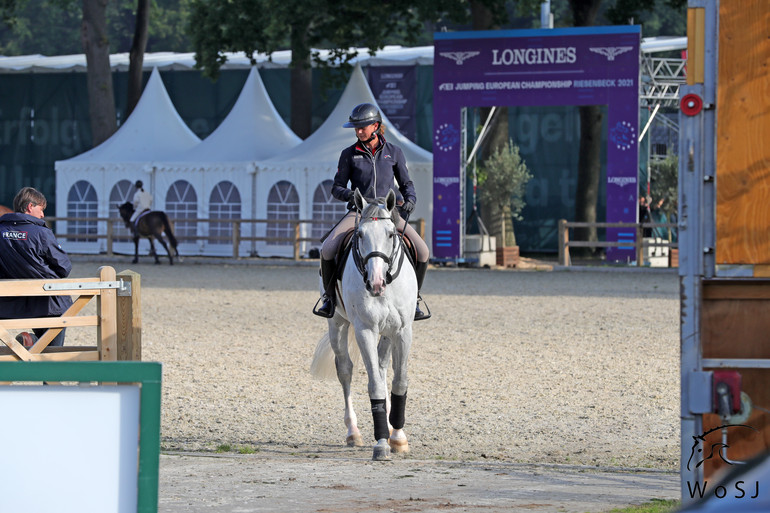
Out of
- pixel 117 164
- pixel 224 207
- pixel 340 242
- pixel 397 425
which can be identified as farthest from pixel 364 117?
pixel 117 164

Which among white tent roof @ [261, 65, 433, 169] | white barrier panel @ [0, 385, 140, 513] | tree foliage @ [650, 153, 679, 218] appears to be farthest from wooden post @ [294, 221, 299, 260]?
white barrier panel @ [0, 385, 140, 513]

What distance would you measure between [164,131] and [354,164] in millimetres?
24536

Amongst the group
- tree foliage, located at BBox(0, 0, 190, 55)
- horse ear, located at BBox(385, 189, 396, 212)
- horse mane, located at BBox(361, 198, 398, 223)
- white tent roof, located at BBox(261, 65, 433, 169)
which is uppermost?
tree foliage, located at BBox(0, 0, 190, 55)

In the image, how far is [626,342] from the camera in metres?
14.8

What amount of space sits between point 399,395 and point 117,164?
24.1m

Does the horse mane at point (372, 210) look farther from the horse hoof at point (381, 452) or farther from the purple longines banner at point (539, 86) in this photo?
the purple longines banner at point (539, 86)

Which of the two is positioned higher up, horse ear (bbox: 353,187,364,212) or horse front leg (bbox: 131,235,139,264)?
horse ear (bbox: 353,187,364,212)

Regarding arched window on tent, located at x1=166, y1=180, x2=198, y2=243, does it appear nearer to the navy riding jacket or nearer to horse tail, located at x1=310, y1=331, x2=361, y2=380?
horse tail, located at x1=310, y1=331, x2=361, y2=380

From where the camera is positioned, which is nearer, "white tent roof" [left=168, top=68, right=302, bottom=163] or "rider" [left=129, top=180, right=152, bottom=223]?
"rider" [left=129, top=180, right=152, bottom=223]

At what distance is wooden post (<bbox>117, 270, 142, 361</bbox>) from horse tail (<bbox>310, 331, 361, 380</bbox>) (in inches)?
73.1

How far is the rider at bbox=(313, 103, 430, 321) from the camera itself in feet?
29.4

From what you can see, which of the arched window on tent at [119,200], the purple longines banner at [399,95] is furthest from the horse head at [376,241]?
the purple longines banner at [399,95]

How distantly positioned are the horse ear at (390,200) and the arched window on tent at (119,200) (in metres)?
23.9

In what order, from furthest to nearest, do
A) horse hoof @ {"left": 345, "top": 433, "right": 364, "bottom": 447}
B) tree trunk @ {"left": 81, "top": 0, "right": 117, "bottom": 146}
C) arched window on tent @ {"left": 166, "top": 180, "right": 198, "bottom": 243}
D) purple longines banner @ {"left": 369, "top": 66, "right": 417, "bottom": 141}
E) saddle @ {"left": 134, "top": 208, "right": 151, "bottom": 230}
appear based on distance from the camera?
purple longines banner @ {"left": 369, "top": 66, "right": 417, "bottom": 141}
tree trunk @ {"left": 81, "top": 0, "right": 117, "bottom": 146}
arched window on tent @ {"left": 166, "top": 180, "right": 198, "bottom": 243}
saddle @ {"left": 134, "top": 208, "right": 151, "bottom": 230}
horse hoof @ {"left": 345, "top": 433, "right": 364, "bottom": 447}
